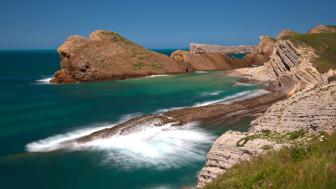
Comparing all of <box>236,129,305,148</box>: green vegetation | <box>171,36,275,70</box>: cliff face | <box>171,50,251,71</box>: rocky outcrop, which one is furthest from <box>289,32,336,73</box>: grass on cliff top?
<box>171,36,275,70</box>: cliff face

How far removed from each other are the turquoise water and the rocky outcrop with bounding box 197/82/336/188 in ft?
13.7

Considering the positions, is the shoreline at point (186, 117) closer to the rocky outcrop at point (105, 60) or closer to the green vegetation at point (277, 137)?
the green vegetation at point (277, 137)

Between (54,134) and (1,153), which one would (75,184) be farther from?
(54,134)

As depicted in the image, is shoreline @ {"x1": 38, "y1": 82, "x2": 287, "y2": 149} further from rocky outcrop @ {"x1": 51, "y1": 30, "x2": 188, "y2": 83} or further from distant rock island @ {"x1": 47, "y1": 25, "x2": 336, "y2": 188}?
rocky outcrop @ {"x1": 51, "y1": 30, "x2": 188, "y2": 83}

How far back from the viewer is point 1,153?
→ 2705 centimetres

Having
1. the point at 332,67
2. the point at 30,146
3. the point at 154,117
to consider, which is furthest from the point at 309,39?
the point at 30,146

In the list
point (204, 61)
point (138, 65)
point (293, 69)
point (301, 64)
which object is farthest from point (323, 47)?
point (204, 61)

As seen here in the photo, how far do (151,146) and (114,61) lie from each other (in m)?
51.8

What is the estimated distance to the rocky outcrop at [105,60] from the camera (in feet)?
239

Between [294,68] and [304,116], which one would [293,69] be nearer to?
[294,68]

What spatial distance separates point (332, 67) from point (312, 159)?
40.0 meters

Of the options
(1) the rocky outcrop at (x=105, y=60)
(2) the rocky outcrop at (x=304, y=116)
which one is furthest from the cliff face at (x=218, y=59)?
(2) the rocky outcrop at (x=304, y=116)

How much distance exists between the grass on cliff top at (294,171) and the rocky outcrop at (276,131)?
399 centimetres

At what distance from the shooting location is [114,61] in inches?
3044
